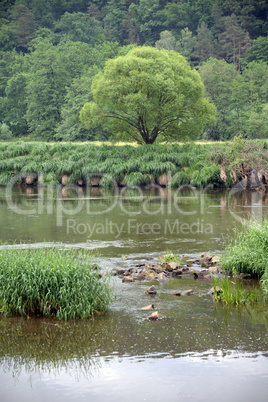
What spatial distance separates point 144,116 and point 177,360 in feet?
105

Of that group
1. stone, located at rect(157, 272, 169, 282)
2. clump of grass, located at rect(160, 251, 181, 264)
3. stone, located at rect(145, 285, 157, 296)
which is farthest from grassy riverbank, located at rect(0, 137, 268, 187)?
stone, located at rect(145, 285, 157, 296)

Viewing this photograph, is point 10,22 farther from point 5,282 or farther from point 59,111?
point 5,282

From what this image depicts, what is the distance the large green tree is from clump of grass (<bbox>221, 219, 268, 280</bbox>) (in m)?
26.4

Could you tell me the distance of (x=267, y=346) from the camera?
22.6 ft

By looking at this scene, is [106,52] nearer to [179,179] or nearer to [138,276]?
[179,179]

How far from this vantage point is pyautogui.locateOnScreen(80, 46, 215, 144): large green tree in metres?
36.1

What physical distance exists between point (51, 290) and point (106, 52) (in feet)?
267

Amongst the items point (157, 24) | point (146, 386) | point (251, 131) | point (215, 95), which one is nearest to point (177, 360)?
point (146, 386)

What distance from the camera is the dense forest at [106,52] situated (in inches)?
2382

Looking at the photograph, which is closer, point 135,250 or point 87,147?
point 135,250

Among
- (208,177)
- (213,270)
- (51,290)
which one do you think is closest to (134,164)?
(208,177)

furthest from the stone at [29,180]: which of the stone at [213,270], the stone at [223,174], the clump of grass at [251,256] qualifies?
the clump of grass at [251,256]

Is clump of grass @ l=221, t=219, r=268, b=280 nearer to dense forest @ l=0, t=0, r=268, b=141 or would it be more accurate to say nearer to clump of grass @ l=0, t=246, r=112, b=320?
clump of grass @ l=0, t=246, r=112, b=320

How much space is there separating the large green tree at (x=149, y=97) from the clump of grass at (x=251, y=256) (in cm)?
2640
